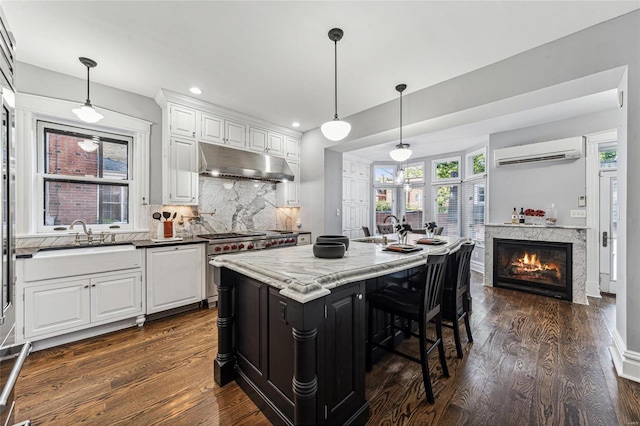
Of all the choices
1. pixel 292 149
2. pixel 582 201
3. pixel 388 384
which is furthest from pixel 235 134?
pixel 582 201

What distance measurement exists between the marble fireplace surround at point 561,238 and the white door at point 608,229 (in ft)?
1.67

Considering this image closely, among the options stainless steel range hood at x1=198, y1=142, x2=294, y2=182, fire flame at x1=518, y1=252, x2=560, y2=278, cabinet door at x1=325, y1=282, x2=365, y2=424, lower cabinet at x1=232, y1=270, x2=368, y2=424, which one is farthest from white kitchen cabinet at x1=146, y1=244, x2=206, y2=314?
fire flame at x1=518, y1=252, x2=560, y2=278

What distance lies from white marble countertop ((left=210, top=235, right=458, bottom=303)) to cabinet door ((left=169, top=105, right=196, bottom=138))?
2.47 m

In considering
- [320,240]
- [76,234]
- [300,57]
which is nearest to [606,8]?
[300,57]

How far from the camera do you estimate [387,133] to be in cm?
389

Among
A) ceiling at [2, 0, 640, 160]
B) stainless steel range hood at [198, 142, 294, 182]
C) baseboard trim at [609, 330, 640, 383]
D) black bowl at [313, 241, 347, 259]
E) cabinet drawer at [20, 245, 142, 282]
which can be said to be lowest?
baseboard trim at [609, 330, 640, 383]

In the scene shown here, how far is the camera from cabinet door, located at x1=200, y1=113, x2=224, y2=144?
12.5 ft

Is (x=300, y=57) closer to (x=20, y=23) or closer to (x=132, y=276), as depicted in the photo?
(x=20, y=23)

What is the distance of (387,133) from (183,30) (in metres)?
2.73

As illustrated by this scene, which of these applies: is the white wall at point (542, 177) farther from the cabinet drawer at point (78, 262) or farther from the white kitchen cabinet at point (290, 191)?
the cabinet drawer at point (78, 262)

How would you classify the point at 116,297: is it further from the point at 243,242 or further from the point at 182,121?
the point at 182,121

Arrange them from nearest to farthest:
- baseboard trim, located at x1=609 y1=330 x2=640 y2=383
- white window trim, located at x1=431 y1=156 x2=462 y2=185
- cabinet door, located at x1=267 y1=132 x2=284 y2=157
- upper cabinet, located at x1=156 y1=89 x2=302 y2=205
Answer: baseboard trim, located at x1=609 y1=330 x2=640 y2=383
upper cabinet, located at x1=156 y1=89 x2=302 y2=205
cabinet door, located at x1=267 y1=132 x2=284 y2=157
white window trim, located at x1=431 y1=156 x2=462 y2=185

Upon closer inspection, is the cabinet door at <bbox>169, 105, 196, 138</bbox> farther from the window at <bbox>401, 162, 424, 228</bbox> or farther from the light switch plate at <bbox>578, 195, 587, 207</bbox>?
the light switch plate at <bbox>578, 195, 587, 207</bbox>

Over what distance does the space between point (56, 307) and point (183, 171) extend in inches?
77.6
